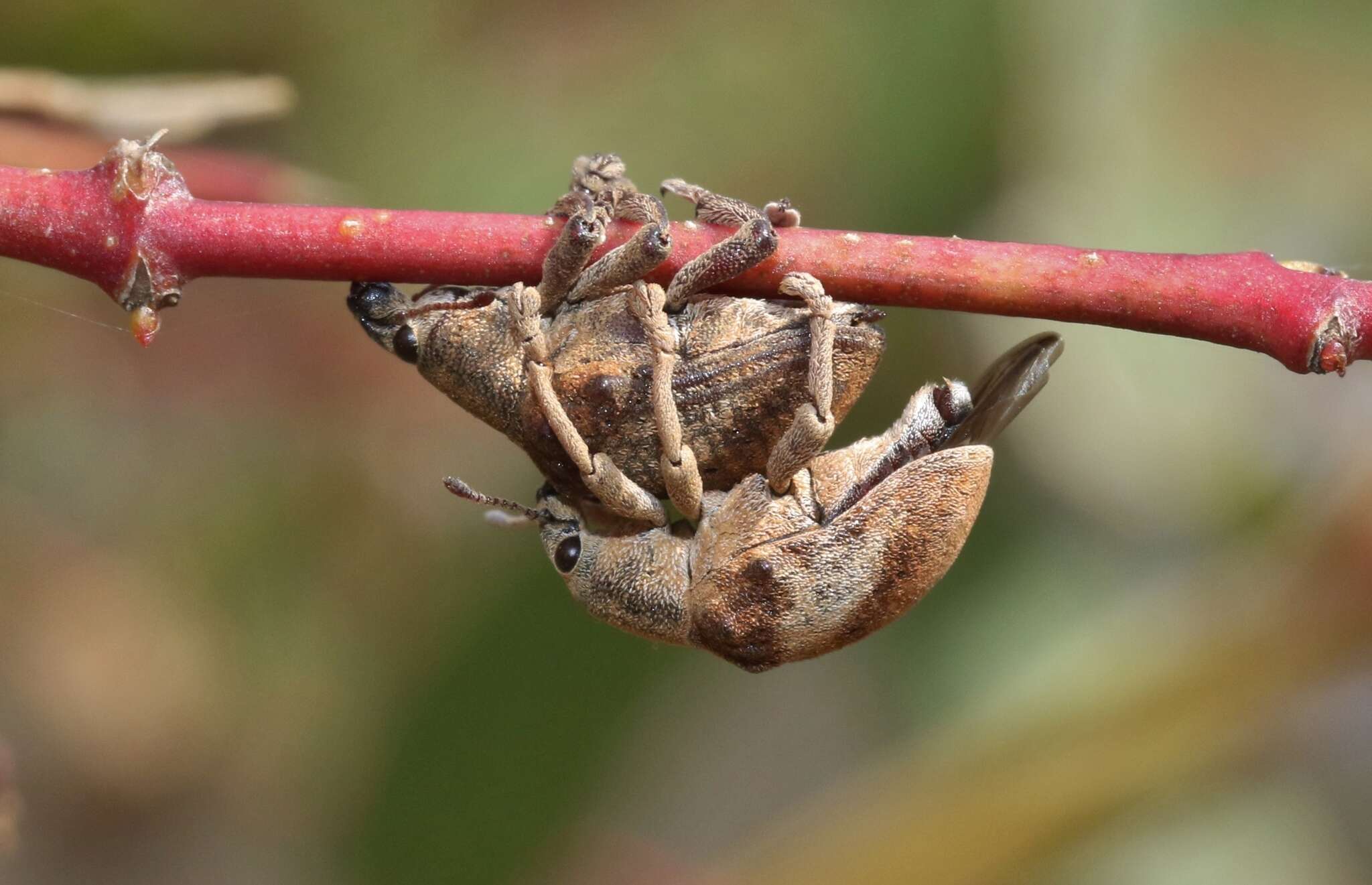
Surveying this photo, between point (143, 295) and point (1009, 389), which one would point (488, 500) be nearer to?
point (143, 295)

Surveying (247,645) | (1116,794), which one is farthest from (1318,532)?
(247,645)

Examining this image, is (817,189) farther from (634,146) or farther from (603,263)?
(603,263)

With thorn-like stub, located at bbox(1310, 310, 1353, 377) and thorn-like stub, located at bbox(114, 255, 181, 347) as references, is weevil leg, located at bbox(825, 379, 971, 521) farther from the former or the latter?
thorn-like stub, located at bbox(114, 255, 181, 347)

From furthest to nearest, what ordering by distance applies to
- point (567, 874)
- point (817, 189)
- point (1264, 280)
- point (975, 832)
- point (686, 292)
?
1. point (817, 189)
2. point (567, 874)
3. point (975, 832)
4. point (686, 292)
5. point (1264, 280)

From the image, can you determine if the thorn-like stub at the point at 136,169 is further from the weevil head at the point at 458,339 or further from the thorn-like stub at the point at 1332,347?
the thorn-like stub at the point at 1332,347

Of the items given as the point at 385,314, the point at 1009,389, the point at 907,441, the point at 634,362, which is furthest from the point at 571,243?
the point at 1009,389

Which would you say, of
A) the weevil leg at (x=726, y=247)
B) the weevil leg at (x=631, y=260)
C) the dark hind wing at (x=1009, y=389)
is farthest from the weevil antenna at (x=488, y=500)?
the dark hind wing at (x=1009, y=389)
